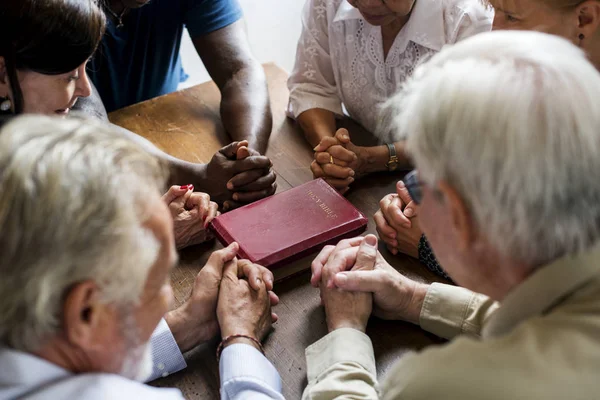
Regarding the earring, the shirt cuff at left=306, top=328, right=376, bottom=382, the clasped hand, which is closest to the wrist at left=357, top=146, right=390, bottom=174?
the clasped hand

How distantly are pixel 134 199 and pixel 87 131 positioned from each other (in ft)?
0.36

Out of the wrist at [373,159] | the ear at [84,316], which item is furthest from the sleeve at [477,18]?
the ear at [84,316]

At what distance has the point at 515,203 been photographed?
0.62m

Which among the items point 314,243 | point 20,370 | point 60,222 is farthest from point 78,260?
point 314,243

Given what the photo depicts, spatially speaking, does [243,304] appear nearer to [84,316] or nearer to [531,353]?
[84,316]

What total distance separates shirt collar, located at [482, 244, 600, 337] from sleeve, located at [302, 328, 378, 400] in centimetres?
34

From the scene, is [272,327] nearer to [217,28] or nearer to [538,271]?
[538,271]

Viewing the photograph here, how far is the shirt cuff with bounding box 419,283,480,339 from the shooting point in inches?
41.8

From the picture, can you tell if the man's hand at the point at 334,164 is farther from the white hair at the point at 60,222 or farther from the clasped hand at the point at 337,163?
the white hair at the point at 60,222

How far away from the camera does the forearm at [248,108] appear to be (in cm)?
165

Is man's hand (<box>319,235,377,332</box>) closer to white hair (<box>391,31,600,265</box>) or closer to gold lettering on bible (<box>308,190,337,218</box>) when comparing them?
gold lettering on bible (<box>308,190,337,218</box>)

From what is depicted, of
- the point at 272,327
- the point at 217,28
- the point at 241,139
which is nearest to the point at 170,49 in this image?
the point at 217,28

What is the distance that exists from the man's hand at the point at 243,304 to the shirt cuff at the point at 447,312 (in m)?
0.32

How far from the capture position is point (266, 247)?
1198 mm
